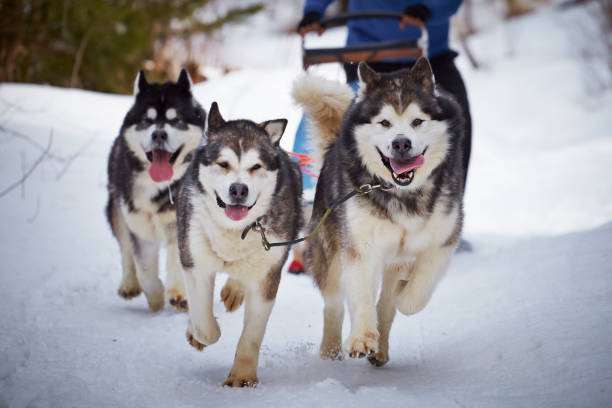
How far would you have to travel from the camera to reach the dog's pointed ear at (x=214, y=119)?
2.53 metres

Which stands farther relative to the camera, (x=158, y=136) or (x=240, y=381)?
(x=158, y=136)

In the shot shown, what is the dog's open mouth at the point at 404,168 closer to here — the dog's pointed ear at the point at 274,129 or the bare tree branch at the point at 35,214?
the dog's pointed ear at the point at 274,129

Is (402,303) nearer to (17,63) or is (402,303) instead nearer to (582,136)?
(17,63)

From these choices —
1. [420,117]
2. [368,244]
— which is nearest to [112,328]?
[368,244]

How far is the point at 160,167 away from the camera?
3.09 m

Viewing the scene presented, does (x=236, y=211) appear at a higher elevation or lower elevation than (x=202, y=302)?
higher

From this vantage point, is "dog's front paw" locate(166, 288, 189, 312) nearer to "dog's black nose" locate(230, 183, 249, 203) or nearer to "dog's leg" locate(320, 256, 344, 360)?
"dog's leg" locate(320, 256, 344, 360)

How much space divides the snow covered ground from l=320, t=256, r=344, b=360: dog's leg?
0.10m

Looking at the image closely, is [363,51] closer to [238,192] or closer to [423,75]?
[423,75]

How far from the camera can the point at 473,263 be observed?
4367 millimetres

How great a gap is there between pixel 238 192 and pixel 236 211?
8 centimetres

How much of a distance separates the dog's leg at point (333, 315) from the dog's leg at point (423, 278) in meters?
0.33

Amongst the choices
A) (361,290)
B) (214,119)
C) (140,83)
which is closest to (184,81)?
(140,83)

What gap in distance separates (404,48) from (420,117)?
109 centimetres
